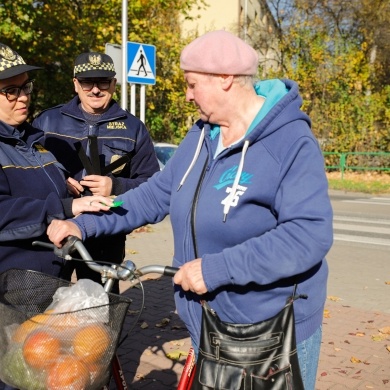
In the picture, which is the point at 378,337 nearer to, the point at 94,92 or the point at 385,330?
the point at 385,330

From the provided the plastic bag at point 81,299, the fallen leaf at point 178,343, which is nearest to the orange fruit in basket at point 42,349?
the plastic bag at point 81,299

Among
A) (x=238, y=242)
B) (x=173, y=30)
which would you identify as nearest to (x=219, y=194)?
(x=238, y=242)

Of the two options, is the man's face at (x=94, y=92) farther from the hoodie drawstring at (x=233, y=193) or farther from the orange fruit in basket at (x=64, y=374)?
the orange fruit in basket at (x=64, y=374)

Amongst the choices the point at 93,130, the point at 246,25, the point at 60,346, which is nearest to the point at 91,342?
the point at 60,346

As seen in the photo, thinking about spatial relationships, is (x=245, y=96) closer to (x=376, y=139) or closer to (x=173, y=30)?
(x=376, y=139)

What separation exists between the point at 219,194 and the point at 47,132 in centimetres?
201

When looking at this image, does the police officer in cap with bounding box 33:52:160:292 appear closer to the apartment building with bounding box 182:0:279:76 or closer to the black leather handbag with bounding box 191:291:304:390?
the black leather handbag with bounding box 191:291:304:390

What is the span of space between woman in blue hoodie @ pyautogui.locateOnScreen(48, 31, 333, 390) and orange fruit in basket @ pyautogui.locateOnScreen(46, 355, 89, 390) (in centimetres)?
50

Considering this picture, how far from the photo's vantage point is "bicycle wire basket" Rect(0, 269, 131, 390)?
1970 mm

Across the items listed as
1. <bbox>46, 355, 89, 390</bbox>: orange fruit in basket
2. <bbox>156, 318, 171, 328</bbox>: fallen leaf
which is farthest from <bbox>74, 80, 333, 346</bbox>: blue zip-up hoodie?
<bbox>156, 318, 171, 328</bbox>: fallen leaf

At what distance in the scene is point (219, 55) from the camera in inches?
90.7

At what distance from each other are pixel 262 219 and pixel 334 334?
11.8 feet

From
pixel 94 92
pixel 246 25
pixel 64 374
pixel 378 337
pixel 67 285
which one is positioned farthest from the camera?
pixel 246 25

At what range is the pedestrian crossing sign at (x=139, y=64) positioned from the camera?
10359 millimetres
